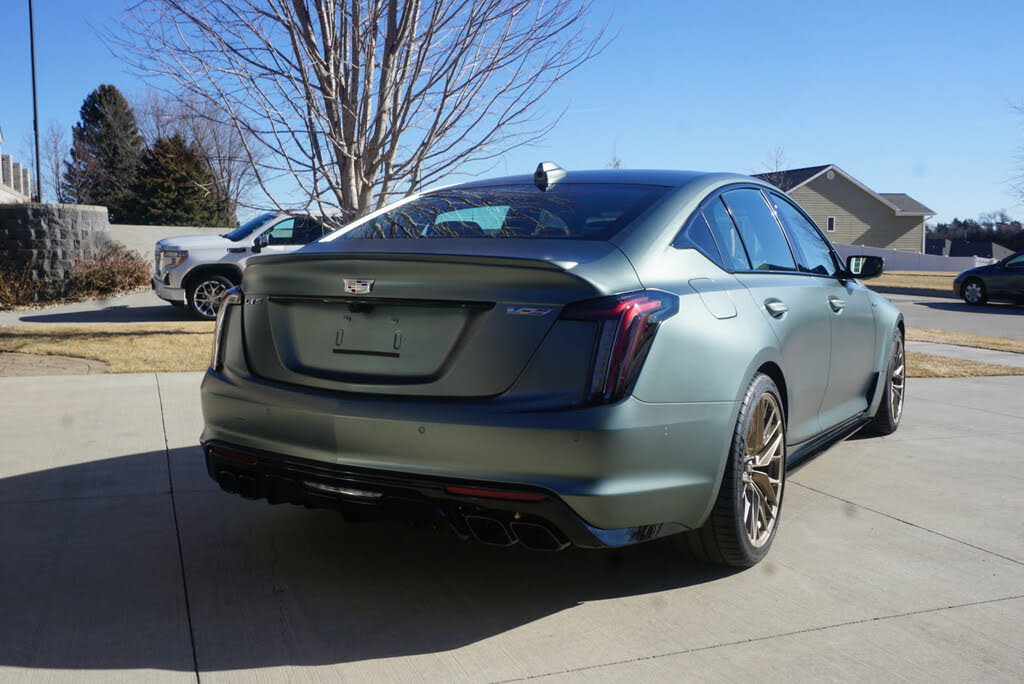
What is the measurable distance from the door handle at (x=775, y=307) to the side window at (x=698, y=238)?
11.9 inches

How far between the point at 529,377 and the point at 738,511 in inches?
42.0

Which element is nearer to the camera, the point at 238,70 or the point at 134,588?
the point at 134,588

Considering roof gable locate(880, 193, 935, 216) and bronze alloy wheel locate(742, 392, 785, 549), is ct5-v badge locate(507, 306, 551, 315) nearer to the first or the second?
bronze alloy wheel locate(742, 392, 785, 549)

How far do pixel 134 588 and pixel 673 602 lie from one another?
2.01 metres

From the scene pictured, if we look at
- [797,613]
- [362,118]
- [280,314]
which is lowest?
[797,613]

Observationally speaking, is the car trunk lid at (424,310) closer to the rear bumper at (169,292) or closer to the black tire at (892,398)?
the black tire at (892,398)

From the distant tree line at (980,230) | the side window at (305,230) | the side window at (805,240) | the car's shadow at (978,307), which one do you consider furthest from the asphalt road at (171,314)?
the distant tree line at (980,230)

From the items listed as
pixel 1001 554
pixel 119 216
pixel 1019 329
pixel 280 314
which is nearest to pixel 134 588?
pixel 280 314

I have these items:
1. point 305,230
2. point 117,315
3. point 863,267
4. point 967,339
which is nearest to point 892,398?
point 863,267

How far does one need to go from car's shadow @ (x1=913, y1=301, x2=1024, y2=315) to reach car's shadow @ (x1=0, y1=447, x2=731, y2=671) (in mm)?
20759

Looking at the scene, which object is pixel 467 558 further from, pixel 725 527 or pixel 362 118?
pixel 362 118

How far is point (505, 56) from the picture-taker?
32.2 feet

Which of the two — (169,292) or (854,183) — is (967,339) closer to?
(169,292)

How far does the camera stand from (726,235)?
402 centimetres
